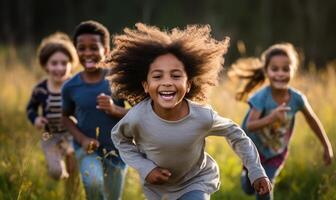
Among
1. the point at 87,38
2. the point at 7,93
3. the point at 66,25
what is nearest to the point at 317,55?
the point at 66,25

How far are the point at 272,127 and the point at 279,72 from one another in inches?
19.8

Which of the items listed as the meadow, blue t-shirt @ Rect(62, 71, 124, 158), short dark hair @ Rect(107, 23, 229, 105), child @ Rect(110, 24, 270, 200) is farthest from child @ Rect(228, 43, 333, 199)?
child @ Rect(110, 24, 270, 200)

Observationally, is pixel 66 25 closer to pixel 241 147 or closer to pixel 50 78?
pixel 50 78

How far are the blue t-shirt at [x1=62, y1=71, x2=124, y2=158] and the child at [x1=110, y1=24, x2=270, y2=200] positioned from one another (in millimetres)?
1008

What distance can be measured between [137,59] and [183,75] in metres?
0.35

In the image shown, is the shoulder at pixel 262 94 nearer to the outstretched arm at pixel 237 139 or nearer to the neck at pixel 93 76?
the neck at pixel 93 76

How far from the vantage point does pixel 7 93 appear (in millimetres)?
12820

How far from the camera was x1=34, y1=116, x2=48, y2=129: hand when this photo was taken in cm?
695

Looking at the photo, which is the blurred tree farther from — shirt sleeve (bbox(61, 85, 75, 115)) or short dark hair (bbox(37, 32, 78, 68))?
shirt sleeve (bbox(61, 85, 75, 115))

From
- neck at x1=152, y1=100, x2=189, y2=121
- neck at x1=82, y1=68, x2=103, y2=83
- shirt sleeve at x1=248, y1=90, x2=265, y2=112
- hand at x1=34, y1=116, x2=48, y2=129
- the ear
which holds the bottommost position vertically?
hand at x1=34, y1=116, x2=48, y2=129

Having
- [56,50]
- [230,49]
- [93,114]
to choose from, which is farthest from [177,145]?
[230,49]

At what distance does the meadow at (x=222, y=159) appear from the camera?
5527 mm

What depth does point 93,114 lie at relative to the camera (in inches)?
233

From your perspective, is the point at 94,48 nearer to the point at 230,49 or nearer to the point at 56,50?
the point at 56,50
